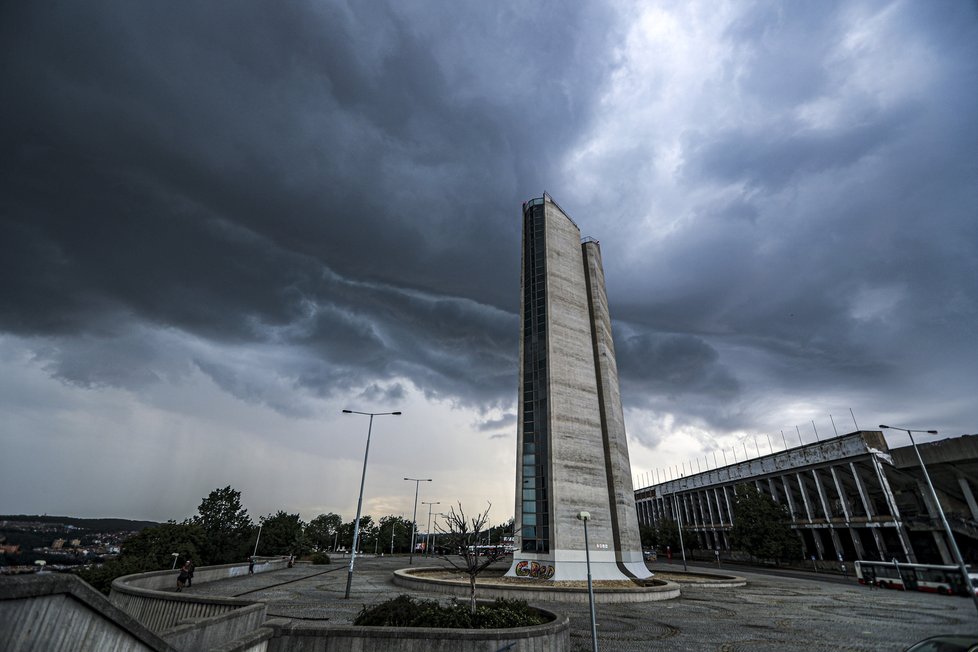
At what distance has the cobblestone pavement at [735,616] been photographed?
16375 mm

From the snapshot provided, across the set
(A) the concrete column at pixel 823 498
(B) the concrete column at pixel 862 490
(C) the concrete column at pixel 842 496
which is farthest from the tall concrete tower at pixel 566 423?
(A) the concrete column at pixel 823 498

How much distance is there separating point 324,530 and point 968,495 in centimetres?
13977

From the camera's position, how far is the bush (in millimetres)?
12344

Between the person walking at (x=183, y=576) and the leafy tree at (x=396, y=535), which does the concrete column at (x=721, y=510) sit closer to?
the leafy tree at (x=396, y=535)

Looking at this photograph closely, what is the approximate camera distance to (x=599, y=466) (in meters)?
46.1

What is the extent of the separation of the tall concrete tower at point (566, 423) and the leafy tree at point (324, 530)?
100.0 metres

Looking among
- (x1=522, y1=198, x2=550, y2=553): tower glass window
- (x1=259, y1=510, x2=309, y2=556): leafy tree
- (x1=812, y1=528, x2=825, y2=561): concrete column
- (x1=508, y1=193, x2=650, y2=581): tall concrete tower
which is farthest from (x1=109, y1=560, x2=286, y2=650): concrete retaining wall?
(x1=812, y1=528, x2=825, y2=561): concrete column

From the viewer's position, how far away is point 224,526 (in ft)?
228

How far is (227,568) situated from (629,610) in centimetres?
3223

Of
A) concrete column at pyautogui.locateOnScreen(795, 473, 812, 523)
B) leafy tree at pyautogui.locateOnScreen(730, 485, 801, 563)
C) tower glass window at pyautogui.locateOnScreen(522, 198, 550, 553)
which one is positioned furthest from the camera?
concrete column at pyautogui.locateOnScreen(795, 473, 812, 523)

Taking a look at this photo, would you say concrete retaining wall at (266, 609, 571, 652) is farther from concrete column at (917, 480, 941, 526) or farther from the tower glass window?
concrete column at (917, 480, 941, 526)

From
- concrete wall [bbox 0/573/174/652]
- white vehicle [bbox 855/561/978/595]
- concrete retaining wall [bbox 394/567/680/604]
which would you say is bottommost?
concrete retaining wall [bbox 394/567/680/604]

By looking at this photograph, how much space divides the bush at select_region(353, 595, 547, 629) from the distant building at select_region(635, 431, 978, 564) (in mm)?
68122

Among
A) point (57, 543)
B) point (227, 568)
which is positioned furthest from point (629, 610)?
point (57, 543)
